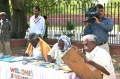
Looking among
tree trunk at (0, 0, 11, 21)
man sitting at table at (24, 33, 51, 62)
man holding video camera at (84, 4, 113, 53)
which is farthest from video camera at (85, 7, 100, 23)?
tree trunk at (0, 0, 11, 21)

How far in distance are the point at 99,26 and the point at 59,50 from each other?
838mm

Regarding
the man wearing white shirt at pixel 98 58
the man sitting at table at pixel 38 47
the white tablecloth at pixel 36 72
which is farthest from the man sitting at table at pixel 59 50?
the man wearing white shirt at pixel 98 58

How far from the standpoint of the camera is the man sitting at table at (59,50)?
5.58 metres

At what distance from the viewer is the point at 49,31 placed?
603 inches

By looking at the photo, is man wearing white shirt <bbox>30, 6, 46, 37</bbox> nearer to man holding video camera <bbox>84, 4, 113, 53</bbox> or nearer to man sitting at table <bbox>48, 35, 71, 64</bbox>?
man sitting at table <bbox>48, 35, 71, 64</bbox>

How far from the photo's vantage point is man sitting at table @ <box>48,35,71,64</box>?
5.58 metres

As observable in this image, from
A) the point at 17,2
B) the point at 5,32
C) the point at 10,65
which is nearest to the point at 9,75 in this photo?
the point at 10,65

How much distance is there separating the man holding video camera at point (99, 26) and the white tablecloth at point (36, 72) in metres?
1.28

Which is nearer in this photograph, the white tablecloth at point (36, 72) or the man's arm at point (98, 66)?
the man's arm at point (98, 66)

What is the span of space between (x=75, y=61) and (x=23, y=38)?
11.0 meters

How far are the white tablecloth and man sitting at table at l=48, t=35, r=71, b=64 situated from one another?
0.75 metres

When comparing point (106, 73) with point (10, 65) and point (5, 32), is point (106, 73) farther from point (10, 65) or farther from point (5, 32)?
point (5, 32)

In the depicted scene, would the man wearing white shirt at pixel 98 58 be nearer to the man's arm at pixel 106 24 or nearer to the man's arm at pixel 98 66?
the man's arm at pixel 98 66

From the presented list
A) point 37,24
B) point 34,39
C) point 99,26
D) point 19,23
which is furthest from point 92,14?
point 19,23
